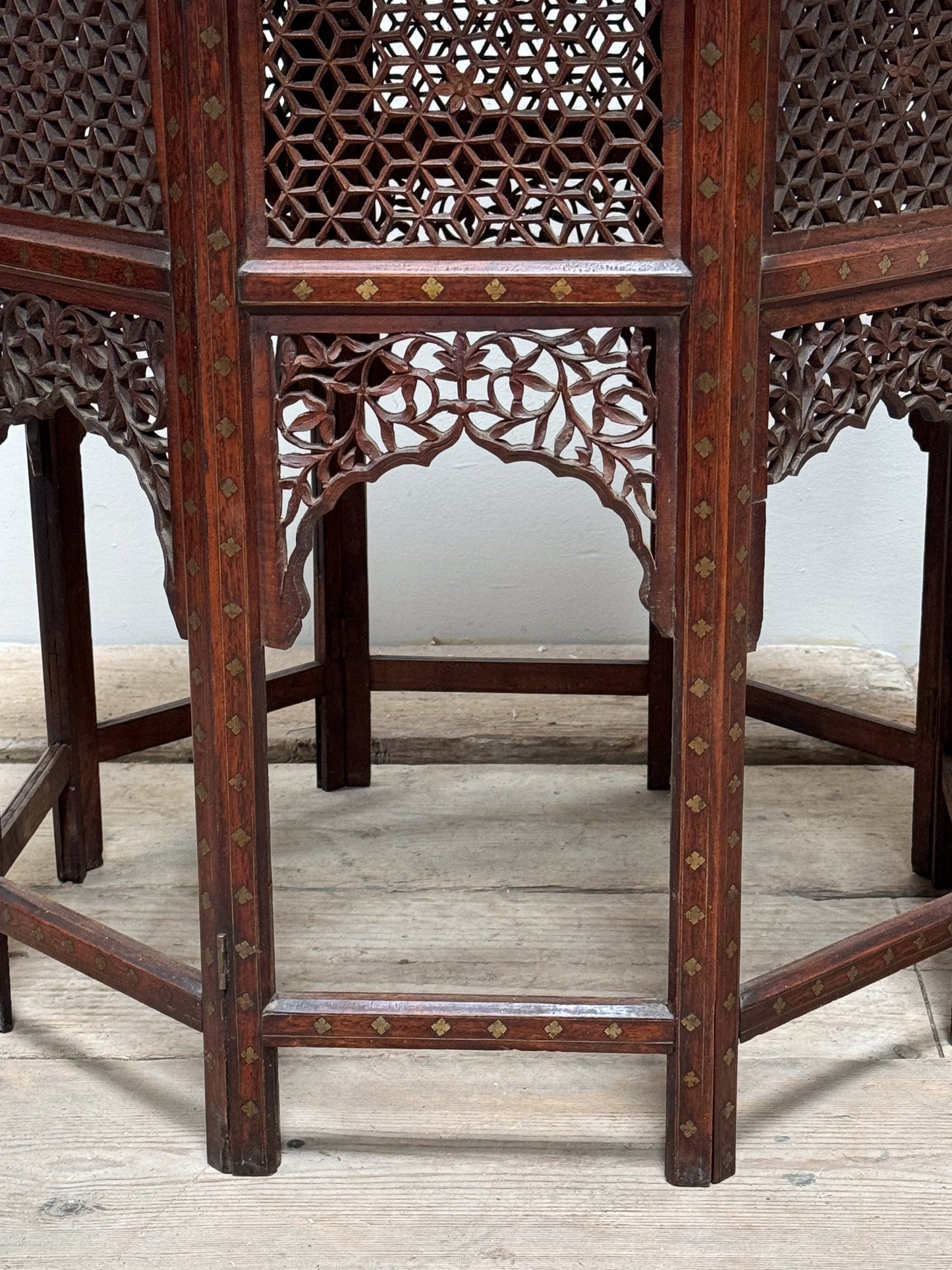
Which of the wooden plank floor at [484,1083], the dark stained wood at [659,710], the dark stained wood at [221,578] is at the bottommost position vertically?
the wooden plank floor at [484,1083]

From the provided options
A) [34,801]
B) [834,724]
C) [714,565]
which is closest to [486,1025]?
[714,565]

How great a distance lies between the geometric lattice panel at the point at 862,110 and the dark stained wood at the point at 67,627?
1358 mm

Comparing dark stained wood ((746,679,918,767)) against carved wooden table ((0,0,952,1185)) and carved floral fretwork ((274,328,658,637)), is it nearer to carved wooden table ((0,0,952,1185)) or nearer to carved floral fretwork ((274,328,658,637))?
carved wooden table ((0,0,952,1185))

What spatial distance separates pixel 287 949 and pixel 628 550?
1602mm

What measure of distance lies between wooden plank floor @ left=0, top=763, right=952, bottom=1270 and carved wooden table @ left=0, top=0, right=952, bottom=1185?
0.35ft

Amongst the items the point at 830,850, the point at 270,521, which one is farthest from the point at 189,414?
the point at 830,850

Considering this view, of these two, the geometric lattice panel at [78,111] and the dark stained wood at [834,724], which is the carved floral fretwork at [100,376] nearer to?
the geometric lattice panel at [78,111]

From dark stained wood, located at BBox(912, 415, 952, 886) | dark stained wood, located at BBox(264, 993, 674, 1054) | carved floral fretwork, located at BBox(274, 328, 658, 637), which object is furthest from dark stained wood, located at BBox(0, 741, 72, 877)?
dark stained wood, located at BBox(912, 415, 952, 886)

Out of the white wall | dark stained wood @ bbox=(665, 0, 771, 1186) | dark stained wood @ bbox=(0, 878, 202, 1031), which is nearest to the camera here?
dark stained wood @ bbox=(665, 0, 771, 1186)

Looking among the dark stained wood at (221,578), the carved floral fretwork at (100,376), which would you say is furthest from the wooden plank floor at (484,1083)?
the carved floral fretwork at (100,376)

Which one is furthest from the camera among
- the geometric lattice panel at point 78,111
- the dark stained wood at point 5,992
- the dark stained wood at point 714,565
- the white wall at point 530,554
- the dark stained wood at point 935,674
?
the white wall at point 530,554

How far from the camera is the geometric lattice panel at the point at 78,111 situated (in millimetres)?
1781

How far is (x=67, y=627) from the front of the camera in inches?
Result: 107

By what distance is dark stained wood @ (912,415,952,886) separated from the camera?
2.59m
